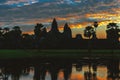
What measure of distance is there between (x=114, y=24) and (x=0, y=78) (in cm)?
12271

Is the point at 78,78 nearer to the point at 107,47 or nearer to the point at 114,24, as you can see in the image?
the point at 114,24

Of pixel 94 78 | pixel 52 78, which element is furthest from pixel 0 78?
pixel 94 78

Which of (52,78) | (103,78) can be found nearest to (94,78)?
(103,78)

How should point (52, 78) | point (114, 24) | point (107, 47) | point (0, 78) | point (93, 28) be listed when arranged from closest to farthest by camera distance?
1. point (0, 78)
2. point (52, 78)
3. point (114, 24)
4. point (93, 28)
5. point (107, 47)

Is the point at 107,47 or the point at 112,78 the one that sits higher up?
the point at 112,78

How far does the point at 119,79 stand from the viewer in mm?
42688

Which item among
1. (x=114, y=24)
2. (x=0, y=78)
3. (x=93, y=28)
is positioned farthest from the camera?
(x=93, y=28)

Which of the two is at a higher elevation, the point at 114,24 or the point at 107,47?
the point at 114,24

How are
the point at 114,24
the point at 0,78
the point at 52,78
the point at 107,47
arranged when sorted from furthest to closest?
the point at 107,47 → the point at 114,24 → the point at 52,78 → the point at 0,78

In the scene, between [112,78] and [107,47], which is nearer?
[112,78]

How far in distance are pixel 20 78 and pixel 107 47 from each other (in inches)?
6206

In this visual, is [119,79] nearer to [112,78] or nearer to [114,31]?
[112,78]

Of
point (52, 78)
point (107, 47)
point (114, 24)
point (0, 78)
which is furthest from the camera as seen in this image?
point (107, 47)

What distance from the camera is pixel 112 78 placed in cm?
4400
